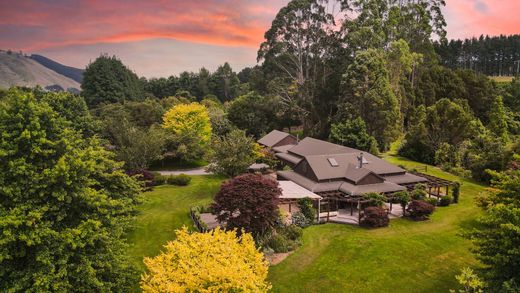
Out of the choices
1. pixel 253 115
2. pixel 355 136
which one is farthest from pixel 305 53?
pixel 355 136

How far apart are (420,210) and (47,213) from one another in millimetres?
26633

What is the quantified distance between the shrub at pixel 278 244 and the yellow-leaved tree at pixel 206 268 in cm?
979

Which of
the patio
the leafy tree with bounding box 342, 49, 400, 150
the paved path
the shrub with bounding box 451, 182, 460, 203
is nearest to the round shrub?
the patio

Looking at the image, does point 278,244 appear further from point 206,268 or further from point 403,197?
point 206,268

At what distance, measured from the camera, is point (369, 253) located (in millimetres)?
24188

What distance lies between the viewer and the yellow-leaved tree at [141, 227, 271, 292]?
12523mm

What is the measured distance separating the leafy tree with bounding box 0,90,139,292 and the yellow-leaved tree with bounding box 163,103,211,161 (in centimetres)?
3630

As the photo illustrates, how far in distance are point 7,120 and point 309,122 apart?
5782cm

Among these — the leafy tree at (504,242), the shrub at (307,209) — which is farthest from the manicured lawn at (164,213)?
the leafy tree at (504,242)

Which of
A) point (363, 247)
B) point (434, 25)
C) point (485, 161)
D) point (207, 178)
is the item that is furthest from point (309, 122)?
point (363, 247)

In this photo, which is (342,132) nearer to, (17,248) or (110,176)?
(110,176)

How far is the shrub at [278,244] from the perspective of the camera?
25.0 m

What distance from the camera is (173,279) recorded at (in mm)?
13125

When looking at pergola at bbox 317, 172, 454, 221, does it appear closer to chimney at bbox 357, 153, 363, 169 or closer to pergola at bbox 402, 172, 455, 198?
pergola at bbox 402, 172, 455, 198
